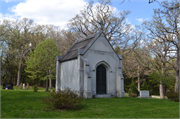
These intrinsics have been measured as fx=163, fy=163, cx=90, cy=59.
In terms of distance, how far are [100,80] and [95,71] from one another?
1.23 m

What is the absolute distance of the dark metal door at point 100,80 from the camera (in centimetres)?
1654

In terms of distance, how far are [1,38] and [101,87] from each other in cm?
3091

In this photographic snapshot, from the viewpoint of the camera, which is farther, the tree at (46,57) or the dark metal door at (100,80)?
the tree at (46,57)

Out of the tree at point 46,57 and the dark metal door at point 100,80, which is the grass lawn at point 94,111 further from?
the tree at point 46,57

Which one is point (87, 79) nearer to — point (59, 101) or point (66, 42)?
point (59, 101)

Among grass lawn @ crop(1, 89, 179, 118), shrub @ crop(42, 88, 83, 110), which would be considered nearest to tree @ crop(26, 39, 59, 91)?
grass lawn @ crop(1, 89, 179, 118)

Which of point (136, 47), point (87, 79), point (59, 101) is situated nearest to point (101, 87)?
point (87, 79)

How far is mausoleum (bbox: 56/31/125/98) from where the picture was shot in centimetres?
1541

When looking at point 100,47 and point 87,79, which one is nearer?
point 87,79

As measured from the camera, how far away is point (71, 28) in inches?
1297

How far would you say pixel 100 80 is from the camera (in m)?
16.7

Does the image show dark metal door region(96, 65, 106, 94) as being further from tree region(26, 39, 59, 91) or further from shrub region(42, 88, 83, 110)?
tree region(26, 39, 59, 91)

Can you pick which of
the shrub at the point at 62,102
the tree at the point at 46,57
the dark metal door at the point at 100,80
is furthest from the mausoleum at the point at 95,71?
the tree at the point at 46,57

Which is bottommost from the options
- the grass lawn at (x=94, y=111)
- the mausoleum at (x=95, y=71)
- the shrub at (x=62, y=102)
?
the grass lawn at (x=94, y=111)
